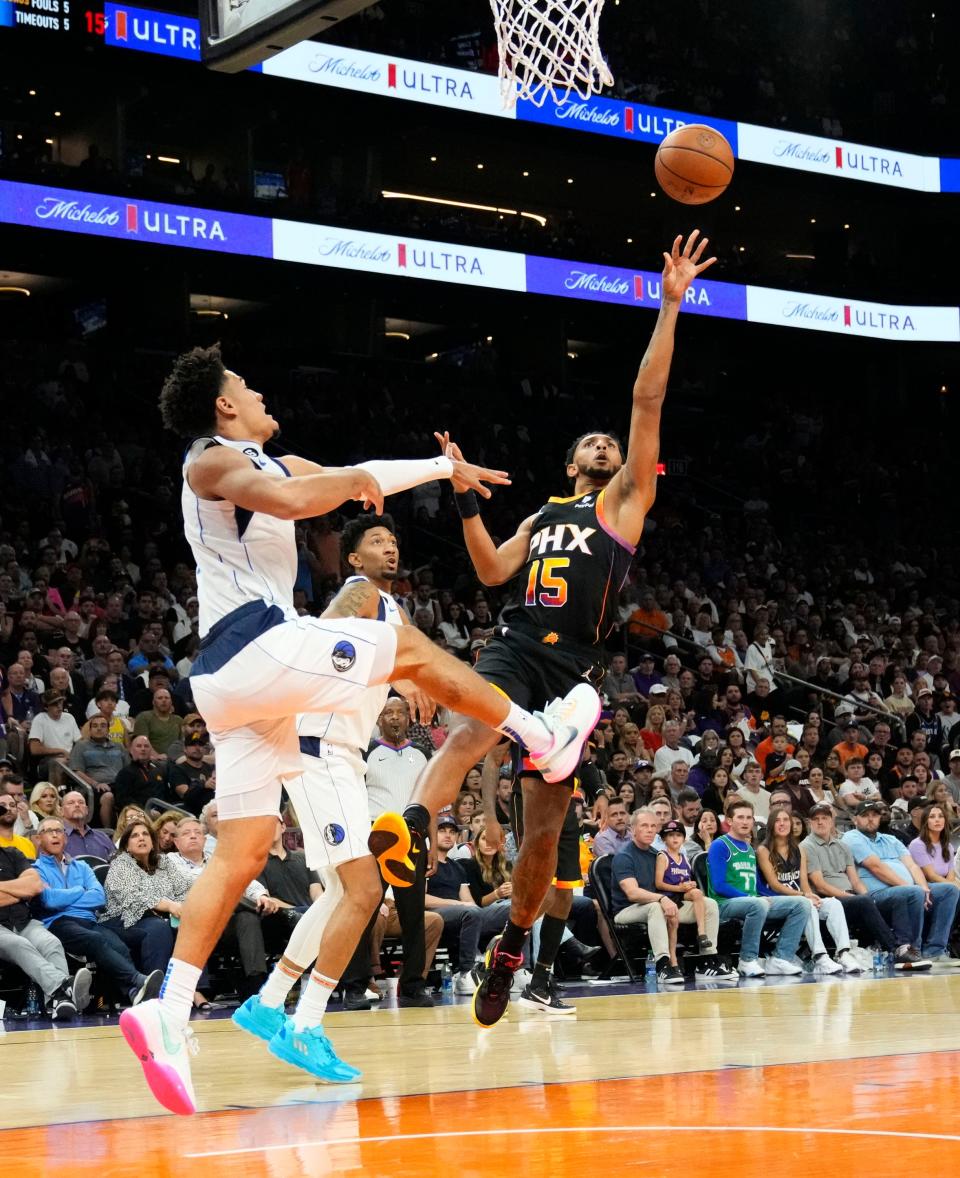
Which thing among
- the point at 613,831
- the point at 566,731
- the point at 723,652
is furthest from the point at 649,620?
the point at 566,731

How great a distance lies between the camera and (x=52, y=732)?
12.3m

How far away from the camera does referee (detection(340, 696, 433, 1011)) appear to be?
9.29 meters

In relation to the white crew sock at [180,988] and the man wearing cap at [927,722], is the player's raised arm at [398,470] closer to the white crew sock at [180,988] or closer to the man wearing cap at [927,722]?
the white crew sock at [180,988]

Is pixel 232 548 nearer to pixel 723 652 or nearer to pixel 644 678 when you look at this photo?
pixel 644 678

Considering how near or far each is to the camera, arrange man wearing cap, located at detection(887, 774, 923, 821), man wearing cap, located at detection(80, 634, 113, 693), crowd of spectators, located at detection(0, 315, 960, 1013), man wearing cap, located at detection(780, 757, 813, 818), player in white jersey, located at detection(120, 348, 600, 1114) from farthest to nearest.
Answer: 1. man wearing cap, located at detection(887, 774, 923, 821)
2. man wearing cap, located at detection(780, 757, 813, 818)
3. man wearing cap, located at detection(80, 634, 113, 693)
4. crowd of spectators, located at detection(0, 315, 960, 1013)
5. player in white jersey, located at detection(120, 348, 600, 1114)

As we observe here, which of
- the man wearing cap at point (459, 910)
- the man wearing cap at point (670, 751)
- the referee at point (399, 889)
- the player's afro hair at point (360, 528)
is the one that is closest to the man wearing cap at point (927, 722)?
the man wearing cap at point (670, 751)

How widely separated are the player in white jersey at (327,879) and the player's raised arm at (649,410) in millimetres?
1111

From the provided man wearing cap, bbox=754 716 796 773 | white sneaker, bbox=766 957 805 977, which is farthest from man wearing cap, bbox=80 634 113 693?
man wearing cap, bbox=754 716 796 773

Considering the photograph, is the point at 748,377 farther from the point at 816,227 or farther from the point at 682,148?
the point at 682,148

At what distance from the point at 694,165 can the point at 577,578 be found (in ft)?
7.02

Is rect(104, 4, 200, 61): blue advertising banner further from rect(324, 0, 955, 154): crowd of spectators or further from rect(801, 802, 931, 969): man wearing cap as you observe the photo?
rect(801, 802, 931, 969): man wearing cap

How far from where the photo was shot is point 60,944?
31.2ft

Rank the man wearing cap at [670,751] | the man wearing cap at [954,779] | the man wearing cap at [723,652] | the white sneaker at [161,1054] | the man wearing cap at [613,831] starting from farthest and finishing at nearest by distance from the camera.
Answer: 1. the man wearing cap at [723,652]
2. the man wearing cap at [954,779]
3. the man wearing cap at [670,751]
4. the man wearing cap at [613,831]
5. the white sneaker at [161,1054]

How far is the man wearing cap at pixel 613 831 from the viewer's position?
12.0 meters
